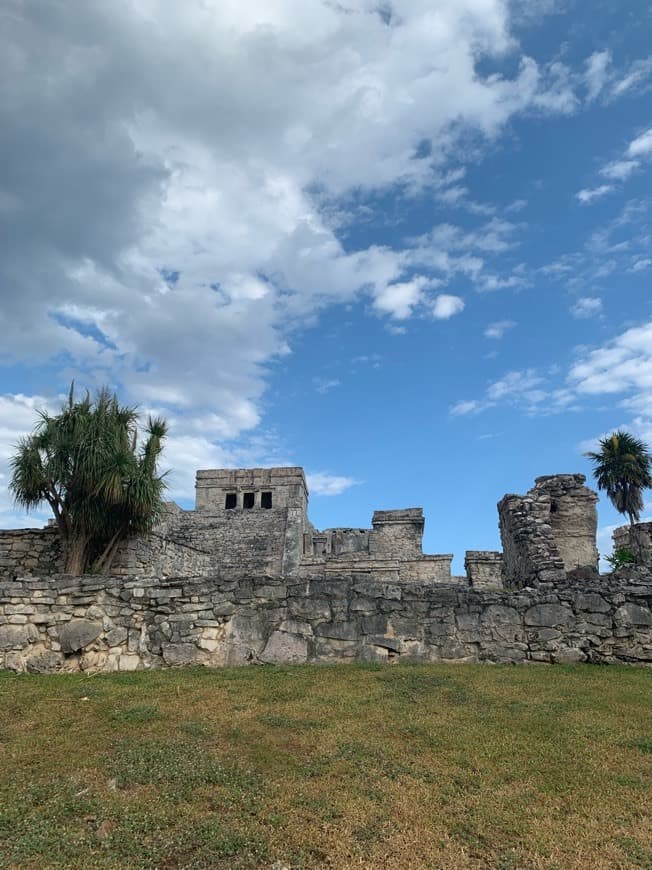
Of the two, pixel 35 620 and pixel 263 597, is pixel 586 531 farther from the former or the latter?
pixel 35 620

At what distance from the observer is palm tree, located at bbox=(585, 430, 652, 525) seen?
26.4 metres

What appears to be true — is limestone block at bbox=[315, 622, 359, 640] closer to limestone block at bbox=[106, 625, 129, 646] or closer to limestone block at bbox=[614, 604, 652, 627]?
limestone block at bbox=[106, 625, 129, 646]

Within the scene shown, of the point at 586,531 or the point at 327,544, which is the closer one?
the point at 586,531

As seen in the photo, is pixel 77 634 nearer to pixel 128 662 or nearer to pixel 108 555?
pixel 128 662

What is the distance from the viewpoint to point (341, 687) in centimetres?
747

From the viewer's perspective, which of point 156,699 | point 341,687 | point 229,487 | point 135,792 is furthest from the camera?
point 229,487

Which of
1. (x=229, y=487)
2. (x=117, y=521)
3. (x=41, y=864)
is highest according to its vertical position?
(x=229, y=487)

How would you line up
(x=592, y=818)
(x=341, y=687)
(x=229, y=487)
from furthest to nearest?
(x=229, y=487)
(x=341, y=687)
(x=592, y=818)

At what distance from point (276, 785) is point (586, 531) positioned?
39.1 feet

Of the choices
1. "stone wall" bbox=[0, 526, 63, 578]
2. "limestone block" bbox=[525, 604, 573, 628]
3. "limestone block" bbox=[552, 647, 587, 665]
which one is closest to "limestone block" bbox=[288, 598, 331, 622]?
"limestone block" bbox=[525, 604, 573, 628]

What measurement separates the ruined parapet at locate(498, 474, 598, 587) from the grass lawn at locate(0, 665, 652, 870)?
548cm

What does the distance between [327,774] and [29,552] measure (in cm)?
1308

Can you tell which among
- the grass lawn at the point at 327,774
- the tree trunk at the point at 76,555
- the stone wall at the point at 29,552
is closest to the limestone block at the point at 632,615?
the grass lawn at the point at 327,774

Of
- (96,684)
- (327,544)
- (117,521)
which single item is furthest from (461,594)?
(327,544)
